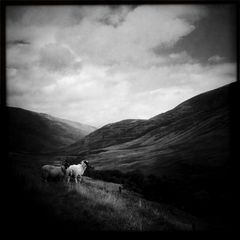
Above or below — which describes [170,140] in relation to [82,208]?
above

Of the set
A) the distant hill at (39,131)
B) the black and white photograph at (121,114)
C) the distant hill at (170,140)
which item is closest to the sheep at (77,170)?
the black and white photograph at (121,114)

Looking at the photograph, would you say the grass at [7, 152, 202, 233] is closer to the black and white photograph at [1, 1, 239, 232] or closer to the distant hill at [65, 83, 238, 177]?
the black and white photograph at [1, 1, 239, 232]

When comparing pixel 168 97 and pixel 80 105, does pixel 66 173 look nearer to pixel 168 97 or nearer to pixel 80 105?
pixel 80 105

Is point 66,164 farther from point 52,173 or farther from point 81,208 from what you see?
Answer: point 81,208

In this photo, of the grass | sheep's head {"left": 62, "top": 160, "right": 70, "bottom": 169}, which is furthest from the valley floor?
sheep's head {"left": 62, "top": 160, "right": 70, "bottom": 169}

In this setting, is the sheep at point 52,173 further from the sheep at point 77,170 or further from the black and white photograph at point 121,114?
the sheep at point 77,170

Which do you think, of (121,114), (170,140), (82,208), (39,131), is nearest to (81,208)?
(82,208)
